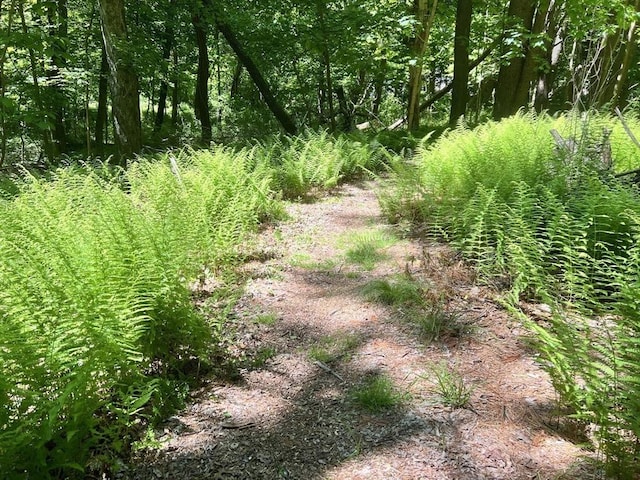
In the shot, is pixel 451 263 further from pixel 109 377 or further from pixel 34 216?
pixel 34 216

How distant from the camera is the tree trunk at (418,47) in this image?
9.88m

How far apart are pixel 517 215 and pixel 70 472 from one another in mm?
3622

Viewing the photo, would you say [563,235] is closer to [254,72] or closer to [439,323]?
[439,323]

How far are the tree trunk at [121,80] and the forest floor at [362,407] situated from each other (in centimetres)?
552

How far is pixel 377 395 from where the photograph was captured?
275cm

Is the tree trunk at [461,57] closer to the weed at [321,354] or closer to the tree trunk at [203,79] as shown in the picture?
the tree trunk at [203,79]

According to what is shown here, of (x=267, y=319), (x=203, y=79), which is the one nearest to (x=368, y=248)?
(x=267, y=319)

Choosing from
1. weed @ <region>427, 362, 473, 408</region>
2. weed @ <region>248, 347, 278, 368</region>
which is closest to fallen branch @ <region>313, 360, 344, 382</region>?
weed @ <region>248, 347, 278, 368</region>

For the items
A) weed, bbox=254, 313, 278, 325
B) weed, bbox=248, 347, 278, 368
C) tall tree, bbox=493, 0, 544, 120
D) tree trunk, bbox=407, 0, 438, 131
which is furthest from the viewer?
tall tree, bbox=493, 0, 544, 120

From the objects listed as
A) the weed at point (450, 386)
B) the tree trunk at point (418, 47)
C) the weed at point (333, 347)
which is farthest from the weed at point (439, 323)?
the tree trunk at point (418, 47)

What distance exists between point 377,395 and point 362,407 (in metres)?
0.12

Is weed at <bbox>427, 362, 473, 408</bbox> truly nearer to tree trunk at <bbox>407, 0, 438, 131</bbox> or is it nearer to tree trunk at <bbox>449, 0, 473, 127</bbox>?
tree trunk at <bbox>407, 0, 438, 131</bbox>

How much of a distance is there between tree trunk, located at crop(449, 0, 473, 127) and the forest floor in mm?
8229

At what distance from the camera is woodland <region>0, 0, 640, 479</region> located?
85.1 inches
